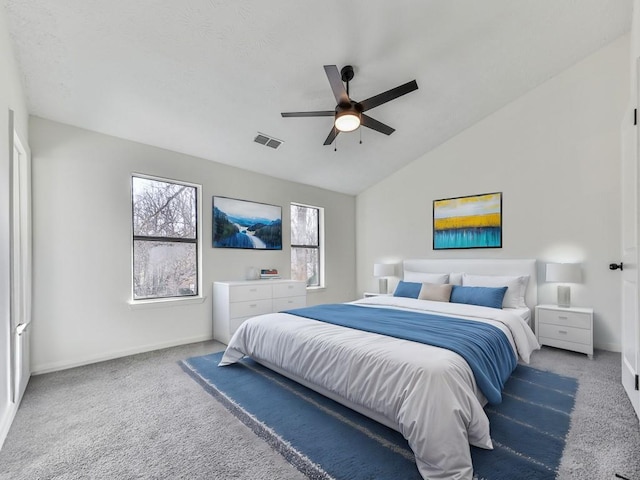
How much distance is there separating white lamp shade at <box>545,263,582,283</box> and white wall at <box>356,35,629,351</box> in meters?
0.20

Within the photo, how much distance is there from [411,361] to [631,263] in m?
1.75

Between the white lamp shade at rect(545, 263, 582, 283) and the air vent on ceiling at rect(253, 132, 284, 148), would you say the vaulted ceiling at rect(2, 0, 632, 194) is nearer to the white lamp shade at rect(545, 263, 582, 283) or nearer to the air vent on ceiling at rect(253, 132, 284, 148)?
the air vent on ceiling at rect(253, 132, 284, 148)

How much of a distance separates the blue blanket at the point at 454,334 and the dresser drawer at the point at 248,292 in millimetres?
1092

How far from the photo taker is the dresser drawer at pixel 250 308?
3.97 m

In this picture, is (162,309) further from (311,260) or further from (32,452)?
(311,260)

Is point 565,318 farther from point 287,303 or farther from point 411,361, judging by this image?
point 287,303

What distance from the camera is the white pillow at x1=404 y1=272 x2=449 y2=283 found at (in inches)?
174

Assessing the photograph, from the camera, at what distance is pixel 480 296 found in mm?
3695

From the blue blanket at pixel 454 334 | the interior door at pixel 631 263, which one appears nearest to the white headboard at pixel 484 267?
the interior door at pixel 631 263

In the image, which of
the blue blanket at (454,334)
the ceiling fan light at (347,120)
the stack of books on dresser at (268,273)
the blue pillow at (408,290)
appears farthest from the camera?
the stack of books on dresser at (268,273)

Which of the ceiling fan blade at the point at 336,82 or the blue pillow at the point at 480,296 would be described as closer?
the ceiling fan blade at the point at 336,82

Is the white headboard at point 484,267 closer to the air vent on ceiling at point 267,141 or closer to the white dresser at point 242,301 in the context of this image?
the white dresser at point 242,301

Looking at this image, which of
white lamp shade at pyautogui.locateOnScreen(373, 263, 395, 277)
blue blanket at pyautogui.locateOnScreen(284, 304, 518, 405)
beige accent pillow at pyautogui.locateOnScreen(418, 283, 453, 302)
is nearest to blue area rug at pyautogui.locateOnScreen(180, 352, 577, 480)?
blue blanket at pyautogui.locateOnScreen(284, 304, 518, 405)

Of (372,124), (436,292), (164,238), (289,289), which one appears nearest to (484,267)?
(436,292)
